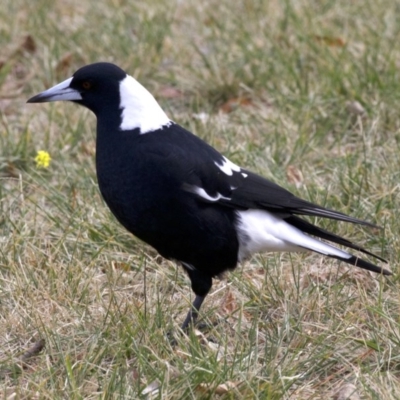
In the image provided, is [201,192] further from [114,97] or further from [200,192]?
[114,97]

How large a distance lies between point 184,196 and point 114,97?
49 cm

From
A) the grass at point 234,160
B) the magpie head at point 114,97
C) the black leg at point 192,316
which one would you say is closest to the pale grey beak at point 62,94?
Answer: the magpie head at point 114,97

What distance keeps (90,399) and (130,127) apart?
3.22ft

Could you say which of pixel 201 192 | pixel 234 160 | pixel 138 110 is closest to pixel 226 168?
pixel 201 192

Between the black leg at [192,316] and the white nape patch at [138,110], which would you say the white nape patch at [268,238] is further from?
the white nape patch at [138,110]

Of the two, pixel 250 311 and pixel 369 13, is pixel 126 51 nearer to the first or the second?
pixel 369 13

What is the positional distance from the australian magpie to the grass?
0.15 m

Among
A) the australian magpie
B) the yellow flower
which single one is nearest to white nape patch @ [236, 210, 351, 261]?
the australian magpie

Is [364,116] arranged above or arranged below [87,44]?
below

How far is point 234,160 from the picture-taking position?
424 centimetres

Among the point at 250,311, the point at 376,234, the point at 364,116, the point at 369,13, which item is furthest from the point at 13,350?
the point at 369,13

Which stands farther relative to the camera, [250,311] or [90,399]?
[250,311]

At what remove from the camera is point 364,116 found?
4.62 meters

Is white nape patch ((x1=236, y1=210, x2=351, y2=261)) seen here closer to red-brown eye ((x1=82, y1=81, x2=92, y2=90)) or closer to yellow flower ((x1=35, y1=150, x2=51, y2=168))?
red-brown eye ((x1=82, y1=81, x2=92, y2=90))
